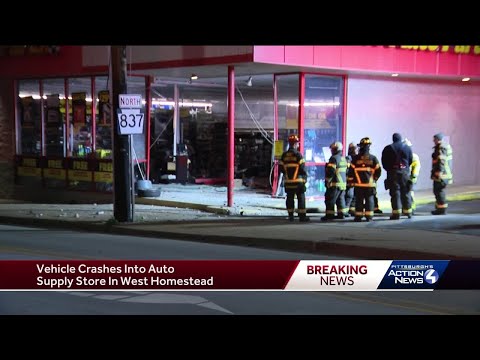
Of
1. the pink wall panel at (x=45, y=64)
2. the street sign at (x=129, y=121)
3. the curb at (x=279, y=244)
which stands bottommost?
the curb at (x=279, y=244)

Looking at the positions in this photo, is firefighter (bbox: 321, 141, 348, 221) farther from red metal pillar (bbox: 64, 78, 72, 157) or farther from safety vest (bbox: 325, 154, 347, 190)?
red metal pillar (bbox: 64, 78, 72, 157)

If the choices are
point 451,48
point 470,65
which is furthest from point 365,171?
point 470,65

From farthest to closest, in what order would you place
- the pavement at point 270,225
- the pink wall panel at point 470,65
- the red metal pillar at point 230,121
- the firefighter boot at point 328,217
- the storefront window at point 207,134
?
1. the storefront window at point 207,134
2. the pink wall panel at point 470,65
3. the red metal pillar at point 230,121
4. the firefighter boot at point 328,217
5. the pavement at point 270,225

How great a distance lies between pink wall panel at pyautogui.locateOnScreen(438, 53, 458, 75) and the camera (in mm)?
20625

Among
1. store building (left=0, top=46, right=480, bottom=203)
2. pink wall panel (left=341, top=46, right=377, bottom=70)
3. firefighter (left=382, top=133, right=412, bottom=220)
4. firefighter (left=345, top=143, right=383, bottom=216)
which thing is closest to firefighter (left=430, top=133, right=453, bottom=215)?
firefighter (left=382, top=133, right=412, bottom=220)

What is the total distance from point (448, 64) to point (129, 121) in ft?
34.8

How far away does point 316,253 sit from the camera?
40.2ft

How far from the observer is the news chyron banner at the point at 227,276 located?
26.6 feet

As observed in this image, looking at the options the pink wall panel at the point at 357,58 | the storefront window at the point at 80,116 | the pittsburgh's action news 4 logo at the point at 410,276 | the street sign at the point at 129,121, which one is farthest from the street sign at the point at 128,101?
the pittsburgh's action news 4 logo at the point at 410,276

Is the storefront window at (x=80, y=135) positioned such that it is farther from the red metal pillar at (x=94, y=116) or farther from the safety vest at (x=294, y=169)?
the safety vest at (x=294, y=169)

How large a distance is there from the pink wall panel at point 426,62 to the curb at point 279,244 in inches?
373

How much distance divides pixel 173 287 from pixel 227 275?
0.73 meters
